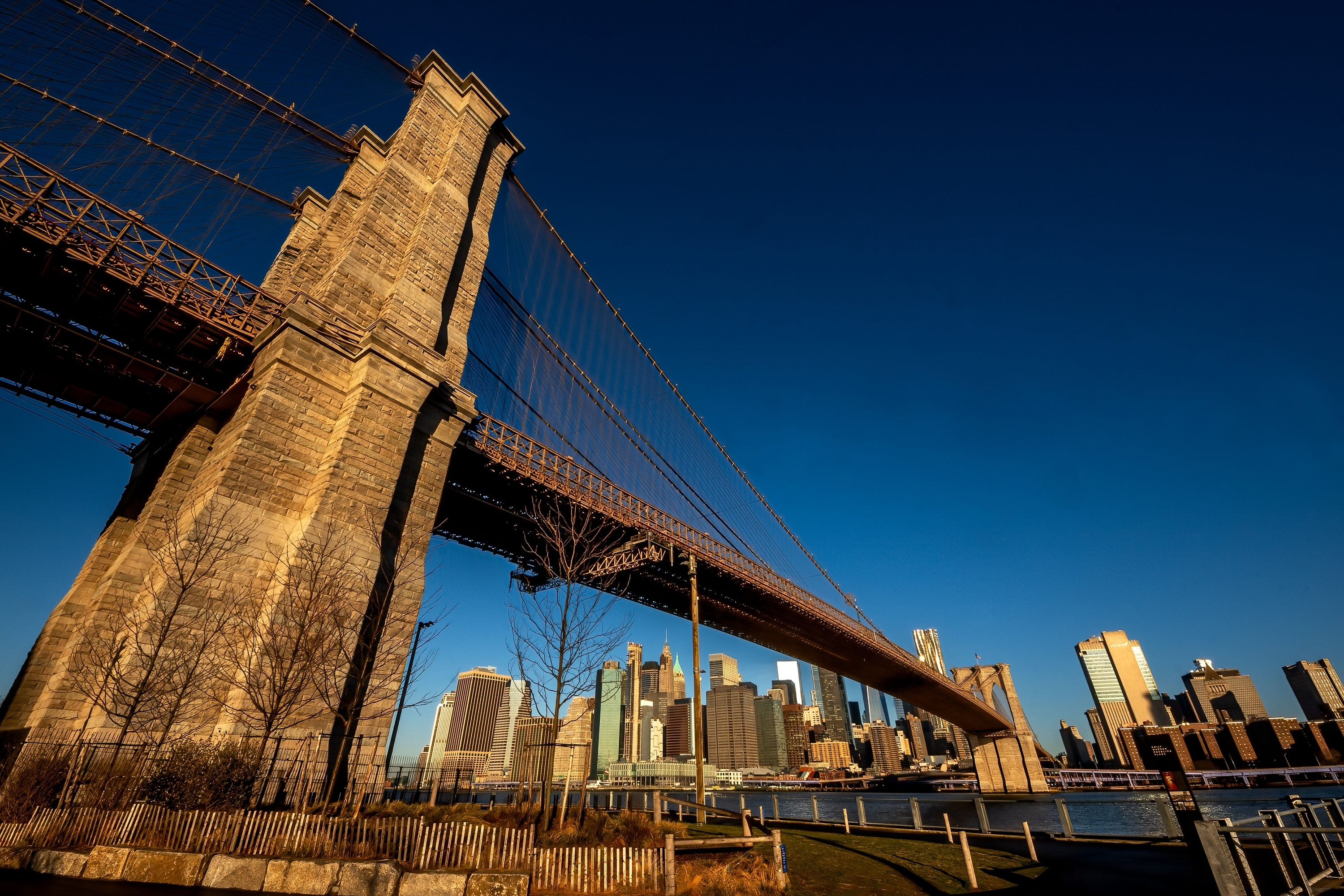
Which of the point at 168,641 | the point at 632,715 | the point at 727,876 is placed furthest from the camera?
the point at 632,715

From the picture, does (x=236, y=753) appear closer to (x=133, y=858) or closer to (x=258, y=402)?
(x=133, y=858)

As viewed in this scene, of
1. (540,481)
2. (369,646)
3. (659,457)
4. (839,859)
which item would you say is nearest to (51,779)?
(369,646)

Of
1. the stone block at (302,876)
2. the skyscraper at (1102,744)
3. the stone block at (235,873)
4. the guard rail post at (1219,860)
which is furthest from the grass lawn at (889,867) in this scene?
the skyscraper at (1102,744)

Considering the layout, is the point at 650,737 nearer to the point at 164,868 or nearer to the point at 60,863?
the point at 60,863

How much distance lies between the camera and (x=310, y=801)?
1060 cm

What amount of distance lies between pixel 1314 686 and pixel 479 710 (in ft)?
693

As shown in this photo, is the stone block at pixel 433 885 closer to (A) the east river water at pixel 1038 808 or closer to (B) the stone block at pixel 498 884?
(B) the stone block at pixel 498 884

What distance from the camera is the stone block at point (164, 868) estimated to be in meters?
6.99

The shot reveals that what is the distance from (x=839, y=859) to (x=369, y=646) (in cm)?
1231

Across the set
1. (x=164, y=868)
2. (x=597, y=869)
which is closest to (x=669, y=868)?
(x=597, y=869)

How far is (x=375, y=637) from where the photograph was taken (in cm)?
1302

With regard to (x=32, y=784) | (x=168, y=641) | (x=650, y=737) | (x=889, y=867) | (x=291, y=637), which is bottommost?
(x=889, y=867)

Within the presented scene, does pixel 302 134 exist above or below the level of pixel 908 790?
above

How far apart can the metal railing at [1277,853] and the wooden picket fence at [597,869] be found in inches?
258
